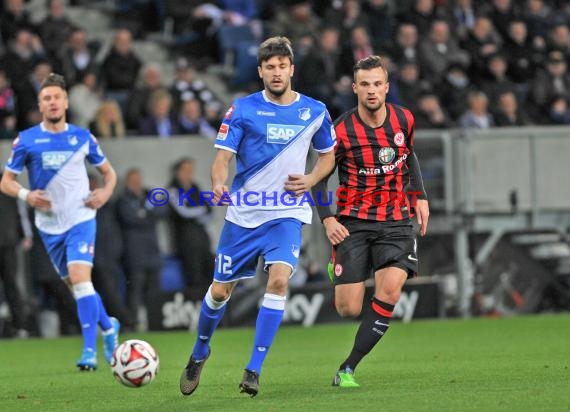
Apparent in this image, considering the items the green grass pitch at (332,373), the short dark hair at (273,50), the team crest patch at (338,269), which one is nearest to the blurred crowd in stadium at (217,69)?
the green grass pitch at (332,373)

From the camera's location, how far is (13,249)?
1673 centimetres

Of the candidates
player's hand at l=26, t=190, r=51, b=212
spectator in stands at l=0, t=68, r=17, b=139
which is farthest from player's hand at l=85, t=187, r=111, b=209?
spectator in stands at l=0, t=68, r=17, b=139

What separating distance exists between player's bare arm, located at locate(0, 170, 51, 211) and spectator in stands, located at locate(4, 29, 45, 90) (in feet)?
18.3

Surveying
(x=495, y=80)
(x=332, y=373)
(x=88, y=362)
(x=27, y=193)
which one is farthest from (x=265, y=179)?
(x=495, y=80)

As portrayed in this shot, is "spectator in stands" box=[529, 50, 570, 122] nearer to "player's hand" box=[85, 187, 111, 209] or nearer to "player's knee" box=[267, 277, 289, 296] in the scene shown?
"player's hand" box=[85, 187, 111, 209]

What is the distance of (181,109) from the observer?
18484mm

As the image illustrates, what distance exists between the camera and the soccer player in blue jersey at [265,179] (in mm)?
8836

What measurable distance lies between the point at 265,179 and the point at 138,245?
8564 mm

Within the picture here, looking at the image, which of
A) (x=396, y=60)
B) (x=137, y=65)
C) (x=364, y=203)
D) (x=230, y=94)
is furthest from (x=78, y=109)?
(x=364, y=203)

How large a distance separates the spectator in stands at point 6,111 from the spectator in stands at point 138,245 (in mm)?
1621

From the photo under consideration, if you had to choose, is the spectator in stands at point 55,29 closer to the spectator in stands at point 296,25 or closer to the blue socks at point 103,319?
the spectator in stands at point 296,25

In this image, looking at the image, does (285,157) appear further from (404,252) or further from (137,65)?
(137,65)

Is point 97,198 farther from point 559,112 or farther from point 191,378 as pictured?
point 559,112

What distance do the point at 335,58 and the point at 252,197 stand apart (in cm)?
1114
